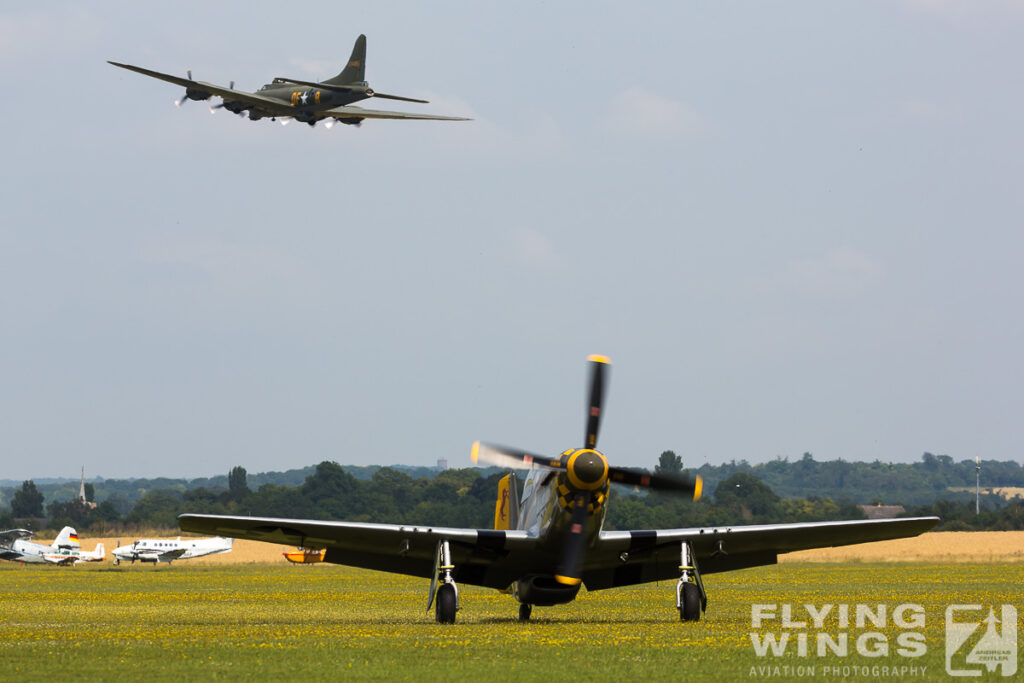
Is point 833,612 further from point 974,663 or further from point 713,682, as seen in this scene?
point 713,682

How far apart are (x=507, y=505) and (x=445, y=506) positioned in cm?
9002

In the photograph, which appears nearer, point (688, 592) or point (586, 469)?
point (586, 469)

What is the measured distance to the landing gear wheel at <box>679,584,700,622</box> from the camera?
2364 centimetres

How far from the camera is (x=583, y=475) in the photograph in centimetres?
2166

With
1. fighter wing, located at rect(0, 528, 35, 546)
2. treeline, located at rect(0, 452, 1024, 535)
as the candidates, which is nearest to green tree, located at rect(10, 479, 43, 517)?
treeline, located at rect(0, 452, 1024, 535)

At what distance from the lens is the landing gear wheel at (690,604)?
2364cm

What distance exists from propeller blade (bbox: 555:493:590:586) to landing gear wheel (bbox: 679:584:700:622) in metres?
1.97

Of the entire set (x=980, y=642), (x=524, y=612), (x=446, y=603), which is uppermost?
(x=980, y=642)

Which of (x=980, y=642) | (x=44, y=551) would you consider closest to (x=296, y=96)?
(x=980, y=642)

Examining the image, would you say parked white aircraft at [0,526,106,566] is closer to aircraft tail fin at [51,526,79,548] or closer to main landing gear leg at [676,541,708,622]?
aircraft tail fin at [51,526,79,548]

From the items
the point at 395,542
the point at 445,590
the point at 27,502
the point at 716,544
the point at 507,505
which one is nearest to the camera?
the point at 445,590

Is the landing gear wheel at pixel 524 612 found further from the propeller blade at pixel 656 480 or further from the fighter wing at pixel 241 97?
the fighter wing at pixel 241 97

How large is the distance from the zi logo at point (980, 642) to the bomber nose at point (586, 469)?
569 cm

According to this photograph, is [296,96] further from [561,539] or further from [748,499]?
[748,499]
